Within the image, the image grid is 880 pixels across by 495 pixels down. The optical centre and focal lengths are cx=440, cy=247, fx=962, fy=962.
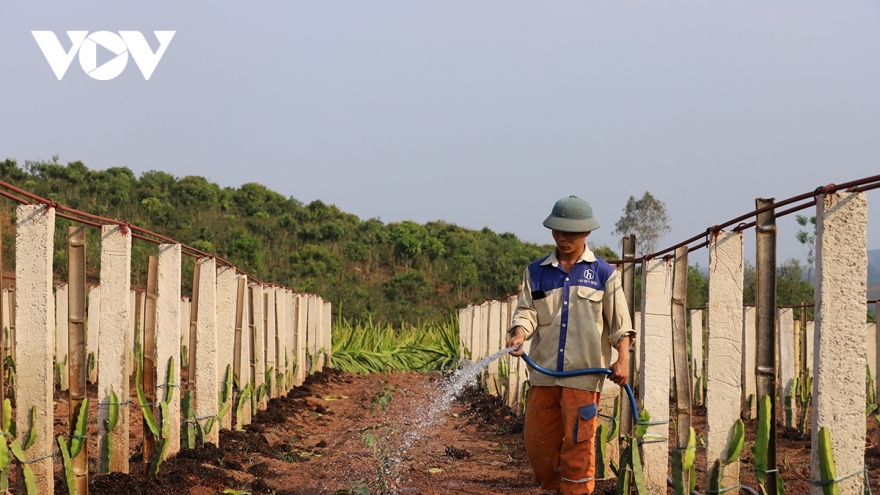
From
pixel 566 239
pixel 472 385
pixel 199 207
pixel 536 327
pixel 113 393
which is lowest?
pixel 472 385

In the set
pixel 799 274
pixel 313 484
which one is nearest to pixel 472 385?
pixel 313 484

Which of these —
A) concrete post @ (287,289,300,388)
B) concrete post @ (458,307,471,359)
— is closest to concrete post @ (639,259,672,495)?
concrete post @ (287,289,300,388)

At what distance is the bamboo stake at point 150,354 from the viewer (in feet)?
20.9

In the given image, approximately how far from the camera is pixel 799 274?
117 ft

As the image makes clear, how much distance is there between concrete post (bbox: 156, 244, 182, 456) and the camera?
6.87m

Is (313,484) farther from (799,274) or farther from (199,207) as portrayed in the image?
(199,207)

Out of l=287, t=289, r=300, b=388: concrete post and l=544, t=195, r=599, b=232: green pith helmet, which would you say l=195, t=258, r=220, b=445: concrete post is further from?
l=287, t=289, r=300, b=388: concrete post

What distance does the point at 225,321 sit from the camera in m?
8.80

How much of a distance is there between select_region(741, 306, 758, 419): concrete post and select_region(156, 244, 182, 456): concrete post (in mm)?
6331

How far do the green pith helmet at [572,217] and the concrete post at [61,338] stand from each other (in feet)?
29.6

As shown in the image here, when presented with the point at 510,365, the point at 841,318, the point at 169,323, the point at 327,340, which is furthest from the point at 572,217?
the point at 327,340

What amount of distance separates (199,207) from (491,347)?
120 feet

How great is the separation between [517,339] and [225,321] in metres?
4.25

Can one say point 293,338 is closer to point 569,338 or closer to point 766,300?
point 569,338
